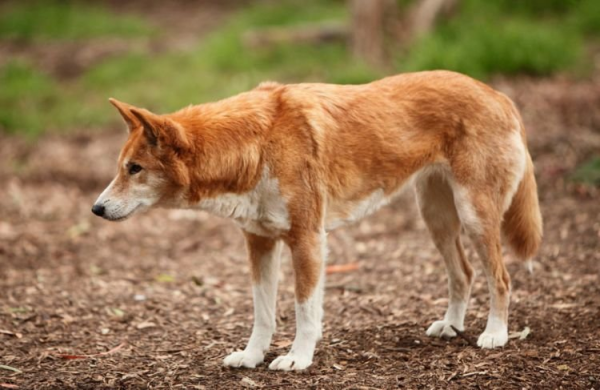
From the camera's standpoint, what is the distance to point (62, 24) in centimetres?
1605

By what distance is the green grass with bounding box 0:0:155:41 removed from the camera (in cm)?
1559

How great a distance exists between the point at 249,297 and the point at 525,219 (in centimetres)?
224

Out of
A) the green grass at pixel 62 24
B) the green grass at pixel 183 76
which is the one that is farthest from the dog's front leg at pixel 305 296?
the green grass at pixel 62 24

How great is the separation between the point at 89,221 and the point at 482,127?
4886 mm

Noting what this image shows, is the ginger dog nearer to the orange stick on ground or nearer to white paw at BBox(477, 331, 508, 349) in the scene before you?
white paw at BBox(477, 331, 508, 349)

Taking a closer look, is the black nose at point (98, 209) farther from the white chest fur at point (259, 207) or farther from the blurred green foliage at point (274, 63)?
the blurred green foliage at point (274, 63)

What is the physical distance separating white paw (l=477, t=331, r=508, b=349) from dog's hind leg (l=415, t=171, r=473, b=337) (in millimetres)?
299

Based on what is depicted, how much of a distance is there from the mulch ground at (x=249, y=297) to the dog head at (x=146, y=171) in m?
0.96

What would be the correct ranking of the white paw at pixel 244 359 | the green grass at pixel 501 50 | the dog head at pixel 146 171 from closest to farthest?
the dog head at pixel 146 171, the white paw at pixel 244 359, the green grass at pixel 501 50

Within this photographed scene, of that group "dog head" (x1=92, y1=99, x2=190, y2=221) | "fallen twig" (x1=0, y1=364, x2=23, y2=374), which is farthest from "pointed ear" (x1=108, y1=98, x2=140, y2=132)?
"fallen twig" (x1=0, y1=364, x2=23, y2=374)

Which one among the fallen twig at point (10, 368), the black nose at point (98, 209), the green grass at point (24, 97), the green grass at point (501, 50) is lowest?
the green grass at point (24, 97)

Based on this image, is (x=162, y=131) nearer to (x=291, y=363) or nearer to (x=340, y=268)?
(x=291, y=363)

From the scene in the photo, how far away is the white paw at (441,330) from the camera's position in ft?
16.2

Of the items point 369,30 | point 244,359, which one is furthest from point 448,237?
point 369,30
